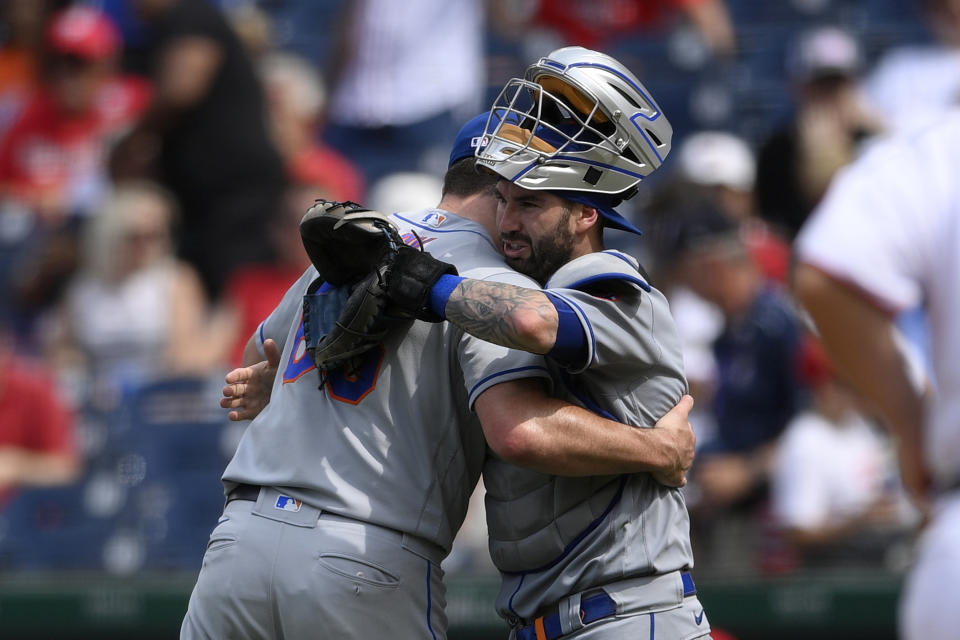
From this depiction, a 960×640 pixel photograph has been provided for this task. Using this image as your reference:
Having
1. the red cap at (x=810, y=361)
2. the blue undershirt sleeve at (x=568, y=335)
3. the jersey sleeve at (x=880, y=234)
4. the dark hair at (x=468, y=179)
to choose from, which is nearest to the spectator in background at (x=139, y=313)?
the red cap at (x=810, y=361)

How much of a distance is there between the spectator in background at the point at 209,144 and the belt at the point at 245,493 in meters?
4.38

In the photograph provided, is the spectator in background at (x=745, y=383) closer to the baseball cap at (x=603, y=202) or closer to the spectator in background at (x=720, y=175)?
the spectator in background at (x=720, y=175)

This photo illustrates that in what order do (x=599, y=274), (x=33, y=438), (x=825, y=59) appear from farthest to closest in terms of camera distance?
(x=825, y=59) < (x=33, y=438) < (x=599, y=274)

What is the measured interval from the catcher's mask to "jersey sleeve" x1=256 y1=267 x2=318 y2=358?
1.71 feet

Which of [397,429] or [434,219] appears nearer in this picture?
[397,429]

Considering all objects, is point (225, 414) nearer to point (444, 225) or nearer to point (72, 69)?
point (72, 69)

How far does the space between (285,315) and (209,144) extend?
4557mm

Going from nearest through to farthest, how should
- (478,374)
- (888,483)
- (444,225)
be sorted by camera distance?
1. (478,374)
2. (444,225)
3. (888,483)

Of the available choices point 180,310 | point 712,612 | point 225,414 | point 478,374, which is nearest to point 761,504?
point 712,612

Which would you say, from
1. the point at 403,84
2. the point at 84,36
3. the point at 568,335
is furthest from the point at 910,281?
the point at 84,36

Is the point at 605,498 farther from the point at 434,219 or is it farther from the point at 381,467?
the point at 434,219

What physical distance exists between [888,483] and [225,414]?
3166 mm

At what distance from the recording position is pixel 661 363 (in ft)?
8.63

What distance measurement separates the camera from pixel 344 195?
23.9 ft
